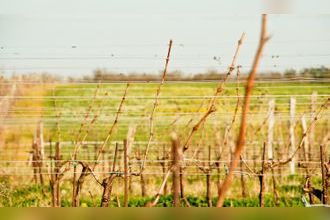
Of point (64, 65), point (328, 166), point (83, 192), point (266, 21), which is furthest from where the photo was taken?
point (83, 192)

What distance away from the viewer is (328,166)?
3.23 metres

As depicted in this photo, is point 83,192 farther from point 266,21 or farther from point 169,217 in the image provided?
point 266,21

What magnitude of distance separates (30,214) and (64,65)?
4.66 m

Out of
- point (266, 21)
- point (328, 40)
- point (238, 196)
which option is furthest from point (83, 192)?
point (266, 21)

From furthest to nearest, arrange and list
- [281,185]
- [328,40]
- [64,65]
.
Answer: [281,185], [64,65], [328,40]

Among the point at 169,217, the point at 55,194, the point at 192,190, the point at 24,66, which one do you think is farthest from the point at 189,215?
the point at 192,190

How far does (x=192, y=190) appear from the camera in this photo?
6.30 metres

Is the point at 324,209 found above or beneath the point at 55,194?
above

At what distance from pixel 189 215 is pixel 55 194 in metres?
2.92

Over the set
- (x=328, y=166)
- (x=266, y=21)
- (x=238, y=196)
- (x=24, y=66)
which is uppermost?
(x=24, y=66)

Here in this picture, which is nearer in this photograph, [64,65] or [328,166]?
[328,166]

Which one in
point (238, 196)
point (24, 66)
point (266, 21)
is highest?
point (24, 66)

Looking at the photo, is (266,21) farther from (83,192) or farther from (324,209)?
(83,192)

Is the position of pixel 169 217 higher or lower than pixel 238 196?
higher
